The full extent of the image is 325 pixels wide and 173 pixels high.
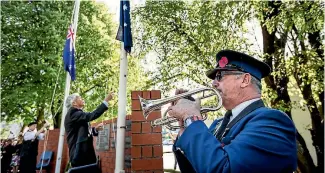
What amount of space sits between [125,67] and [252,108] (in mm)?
2225

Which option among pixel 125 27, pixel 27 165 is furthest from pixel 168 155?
pixel 125 27

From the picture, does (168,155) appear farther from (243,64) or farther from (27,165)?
(243,64)

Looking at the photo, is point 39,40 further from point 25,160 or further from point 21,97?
point 25,160

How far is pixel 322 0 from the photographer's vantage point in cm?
501

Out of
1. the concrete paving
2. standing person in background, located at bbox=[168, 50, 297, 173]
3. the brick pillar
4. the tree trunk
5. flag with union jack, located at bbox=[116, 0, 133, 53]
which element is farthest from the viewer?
the tree trunk

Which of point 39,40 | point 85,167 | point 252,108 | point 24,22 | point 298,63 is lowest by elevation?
point 85,167

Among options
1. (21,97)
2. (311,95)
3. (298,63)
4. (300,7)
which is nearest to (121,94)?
(300,7)

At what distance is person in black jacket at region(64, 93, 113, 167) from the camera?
396 cm

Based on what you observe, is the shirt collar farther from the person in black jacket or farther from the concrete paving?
the person in black jacket

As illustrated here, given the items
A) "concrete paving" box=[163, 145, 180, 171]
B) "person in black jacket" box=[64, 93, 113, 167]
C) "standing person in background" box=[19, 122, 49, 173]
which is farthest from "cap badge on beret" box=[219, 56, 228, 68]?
"standing person in background" box=[19, 122, 49, 173]

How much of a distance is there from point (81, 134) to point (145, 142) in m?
1.41

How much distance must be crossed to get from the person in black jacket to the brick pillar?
0.95 m

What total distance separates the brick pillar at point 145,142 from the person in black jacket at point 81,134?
0.95 meters

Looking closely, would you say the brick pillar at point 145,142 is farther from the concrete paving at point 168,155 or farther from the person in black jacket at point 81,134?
the person in black jacket at point 81,134
